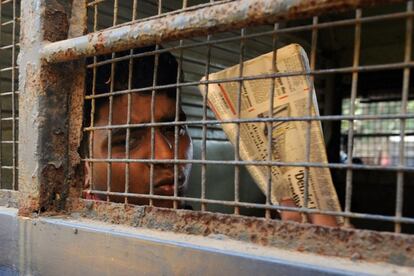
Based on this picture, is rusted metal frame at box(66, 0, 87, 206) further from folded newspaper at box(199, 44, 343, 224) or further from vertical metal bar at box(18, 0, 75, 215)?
folded newspaper at box(199, 44, 343, 224)

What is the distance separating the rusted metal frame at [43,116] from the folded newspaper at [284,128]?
1.72 feet

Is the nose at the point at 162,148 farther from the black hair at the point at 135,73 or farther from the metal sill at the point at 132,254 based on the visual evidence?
Answer: the metal sill at the point at 132,254

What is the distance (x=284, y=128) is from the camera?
1128 millimetres

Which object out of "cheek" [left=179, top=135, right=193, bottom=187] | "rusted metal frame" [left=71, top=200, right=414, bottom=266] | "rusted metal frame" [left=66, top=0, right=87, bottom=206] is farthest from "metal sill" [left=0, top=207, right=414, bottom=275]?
"cheek" [left=179, top=135, right=193, bottom=187]

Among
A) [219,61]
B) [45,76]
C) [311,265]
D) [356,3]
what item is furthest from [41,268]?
[219,61]

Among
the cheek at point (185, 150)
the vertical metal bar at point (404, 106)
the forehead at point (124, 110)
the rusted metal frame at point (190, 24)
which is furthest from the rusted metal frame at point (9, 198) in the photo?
the vertical metal bar at point (404, 106)

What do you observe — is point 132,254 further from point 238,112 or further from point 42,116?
point 42,116

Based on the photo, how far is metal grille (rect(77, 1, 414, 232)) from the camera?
84cm

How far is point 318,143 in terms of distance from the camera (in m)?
1.07

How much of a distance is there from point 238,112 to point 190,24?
9.1 inches

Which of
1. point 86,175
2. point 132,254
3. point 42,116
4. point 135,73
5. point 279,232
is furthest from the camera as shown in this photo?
point 135,73

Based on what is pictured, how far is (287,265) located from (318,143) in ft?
1.20

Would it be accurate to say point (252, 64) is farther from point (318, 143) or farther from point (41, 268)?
point (41, 268)

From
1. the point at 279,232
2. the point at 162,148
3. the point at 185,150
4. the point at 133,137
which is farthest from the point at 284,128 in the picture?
the point at 185,150
